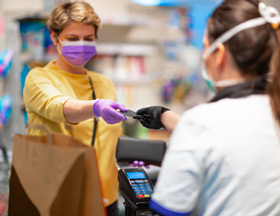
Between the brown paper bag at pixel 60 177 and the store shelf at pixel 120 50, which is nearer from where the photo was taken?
the brown paper bag at pixel 60 177

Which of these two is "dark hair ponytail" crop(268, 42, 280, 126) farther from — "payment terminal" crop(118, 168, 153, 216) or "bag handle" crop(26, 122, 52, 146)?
"bag handle" crop(26, 122, 52, 146)

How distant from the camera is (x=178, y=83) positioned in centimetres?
579

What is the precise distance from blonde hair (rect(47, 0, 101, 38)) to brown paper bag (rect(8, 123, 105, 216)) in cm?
67

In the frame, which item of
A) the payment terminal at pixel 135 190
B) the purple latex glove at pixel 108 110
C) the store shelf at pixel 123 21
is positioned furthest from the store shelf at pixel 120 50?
the payment terminal at pixel 135 190

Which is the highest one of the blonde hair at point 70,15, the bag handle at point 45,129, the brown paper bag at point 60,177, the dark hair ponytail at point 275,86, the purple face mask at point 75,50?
the blonde hair at point 70,15

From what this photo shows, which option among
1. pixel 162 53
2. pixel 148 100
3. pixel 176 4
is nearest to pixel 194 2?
pixel 176 4

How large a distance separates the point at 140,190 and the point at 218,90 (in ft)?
1.47

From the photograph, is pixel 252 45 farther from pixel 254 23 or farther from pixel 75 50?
pixel 75 50

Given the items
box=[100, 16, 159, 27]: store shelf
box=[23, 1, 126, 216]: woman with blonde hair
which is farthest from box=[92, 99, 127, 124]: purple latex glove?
box=[100, 16, 159, 27]: store shelf

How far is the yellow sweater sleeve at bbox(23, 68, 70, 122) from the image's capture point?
1.45m

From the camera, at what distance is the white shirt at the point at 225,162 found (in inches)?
34.8

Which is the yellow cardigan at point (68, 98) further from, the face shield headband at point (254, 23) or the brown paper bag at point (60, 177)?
the face shield headband at point (254, 23)

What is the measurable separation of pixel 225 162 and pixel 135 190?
421 mm

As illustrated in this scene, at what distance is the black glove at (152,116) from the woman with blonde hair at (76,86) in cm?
22
